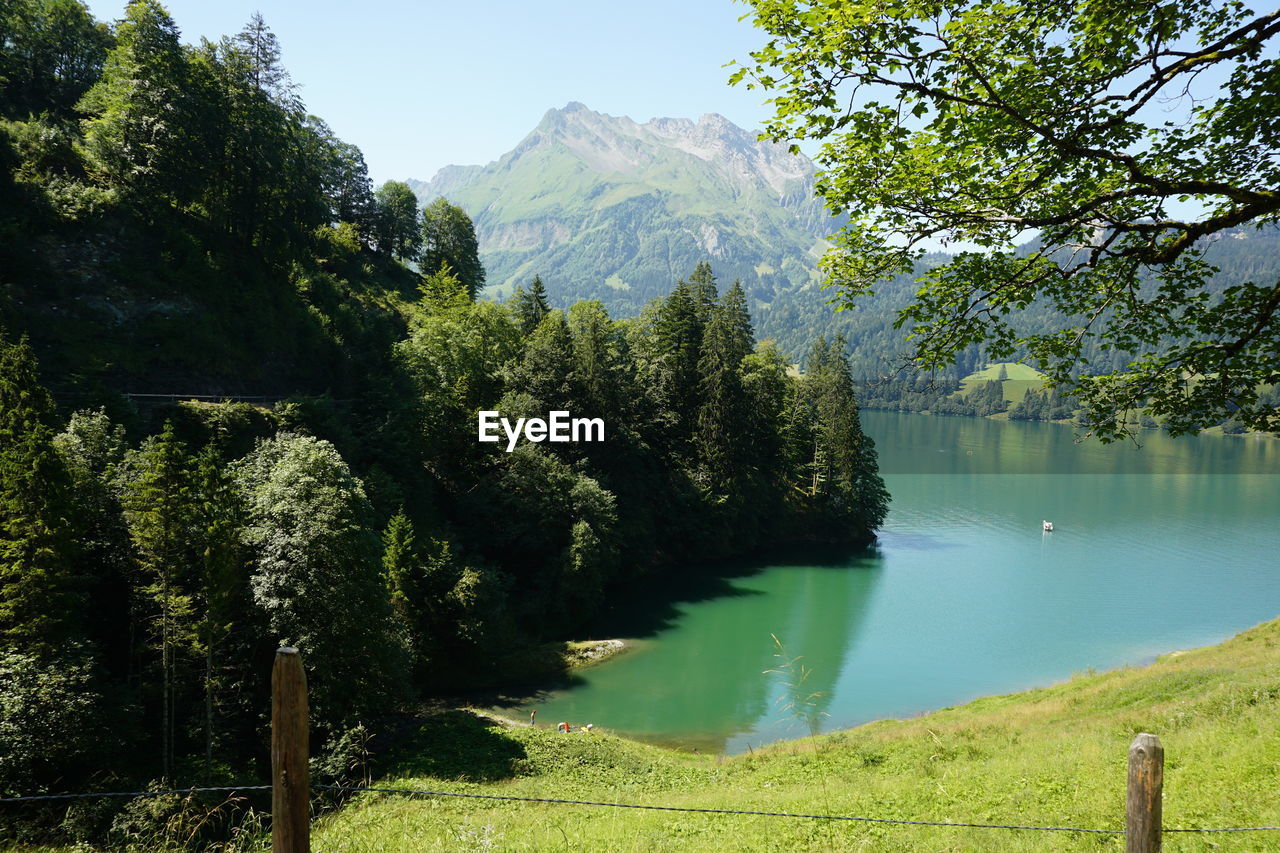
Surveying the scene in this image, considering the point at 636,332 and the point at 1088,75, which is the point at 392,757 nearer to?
the point at 1088,75

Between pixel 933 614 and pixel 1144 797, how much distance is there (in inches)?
1648

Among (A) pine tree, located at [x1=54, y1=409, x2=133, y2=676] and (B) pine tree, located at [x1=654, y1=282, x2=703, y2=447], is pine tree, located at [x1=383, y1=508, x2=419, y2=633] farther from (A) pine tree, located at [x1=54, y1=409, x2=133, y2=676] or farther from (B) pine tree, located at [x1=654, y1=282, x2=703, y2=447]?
(B) pine tree, located at [x1=654, y1=282, x2=703, y2=447]

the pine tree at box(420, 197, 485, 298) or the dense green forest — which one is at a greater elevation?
the pine tree at box(420, 197, 485, 298)

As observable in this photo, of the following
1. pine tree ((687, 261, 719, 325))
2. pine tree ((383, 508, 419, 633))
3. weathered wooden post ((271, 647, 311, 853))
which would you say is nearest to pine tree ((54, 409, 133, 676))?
pine tree ((383, 508, 419, 633))

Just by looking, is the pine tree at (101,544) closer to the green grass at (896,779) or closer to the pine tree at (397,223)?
the green grass at (896,779)

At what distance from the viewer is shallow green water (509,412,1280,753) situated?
31.3m

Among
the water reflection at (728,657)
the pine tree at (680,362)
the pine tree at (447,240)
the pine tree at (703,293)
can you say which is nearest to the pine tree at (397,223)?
the pine tree at (447,240)

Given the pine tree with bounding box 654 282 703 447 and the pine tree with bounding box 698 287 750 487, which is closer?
→ the pine tree with bounding box 698 287 750 487

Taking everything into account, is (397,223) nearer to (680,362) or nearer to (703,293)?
(703,293)

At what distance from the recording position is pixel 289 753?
173 inches

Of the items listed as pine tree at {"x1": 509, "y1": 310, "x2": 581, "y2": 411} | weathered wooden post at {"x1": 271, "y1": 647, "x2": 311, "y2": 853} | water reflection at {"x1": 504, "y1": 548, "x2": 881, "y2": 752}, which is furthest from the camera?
pine tree at {"x1": 509, "y1": 310, "x2": 581, "y2": 411}

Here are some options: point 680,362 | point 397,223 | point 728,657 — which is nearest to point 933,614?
point 728,657

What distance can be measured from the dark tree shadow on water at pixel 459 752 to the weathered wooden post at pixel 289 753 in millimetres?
17618

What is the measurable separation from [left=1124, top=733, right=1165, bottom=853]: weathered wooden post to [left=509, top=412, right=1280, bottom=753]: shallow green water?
7.36 metres
